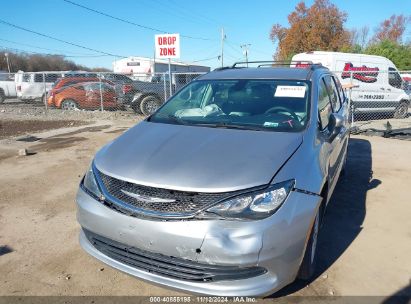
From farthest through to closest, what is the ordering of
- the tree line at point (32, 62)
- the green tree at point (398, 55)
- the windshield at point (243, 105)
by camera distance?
the tree line at point (32, 62) < the green tree at point (398, 55) < the windshield at point (243, 105)

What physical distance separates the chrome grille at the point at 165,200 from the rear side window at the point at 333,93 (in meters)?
2.74

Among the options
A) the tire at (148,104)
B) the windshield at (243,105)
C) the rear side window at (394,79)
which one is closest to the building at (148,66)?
the tire at (148,104)

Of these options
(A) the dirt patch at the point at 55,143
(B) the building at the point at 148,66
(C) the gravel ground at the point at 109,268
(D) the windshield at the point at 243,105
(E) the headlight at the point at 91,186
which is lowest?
Answer: (A) the dirt patch at the point at 55,143

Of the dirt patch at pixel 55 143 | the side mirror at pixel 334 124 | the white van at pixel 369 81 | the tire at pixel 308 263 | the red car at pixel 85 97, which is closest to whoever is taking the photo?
the tire at pixel 308 263

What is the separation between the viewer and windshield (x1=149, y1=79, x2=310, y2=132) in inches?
136

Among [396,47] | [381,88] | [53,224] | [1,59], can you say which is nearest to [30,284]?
[53,224]

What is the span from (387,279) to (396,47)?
36153 millimetres

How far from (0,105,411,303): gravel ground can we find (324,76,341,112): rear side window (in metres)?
1.28

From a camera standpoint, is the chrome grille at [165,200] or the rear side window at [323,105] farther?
the rear side window at [323,105]

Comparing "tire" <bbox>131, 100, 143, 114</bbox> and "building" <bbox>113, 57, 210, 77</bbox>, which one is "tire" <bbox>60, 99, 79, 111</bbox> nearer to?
"tire" <bbox>131, 100, 143, 114</bbox>

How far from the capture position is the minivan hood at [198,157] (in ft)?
8.10

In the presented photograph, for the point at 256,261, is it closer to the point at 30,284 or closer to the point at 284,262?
the point at 284,262

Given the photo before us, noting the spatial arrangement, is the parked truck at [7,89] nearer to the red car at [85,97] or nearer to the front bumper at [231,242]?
the red car at [85,97]

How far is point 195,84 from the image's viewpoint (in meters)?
4.36
